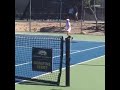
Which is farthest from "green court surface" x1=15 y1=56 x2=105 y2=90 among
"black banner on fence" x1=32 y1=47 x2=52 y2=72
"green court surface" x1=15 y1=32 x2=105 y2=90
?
"black banner on fence" x1=32 y1=47 x2=52 y2=72

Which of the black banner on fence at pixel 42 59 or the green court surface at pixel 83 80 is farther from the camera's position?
the black banner on fence at pixel 42 59

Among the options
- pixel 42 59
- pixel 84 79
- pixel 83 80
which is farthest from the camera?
pixel 84 79

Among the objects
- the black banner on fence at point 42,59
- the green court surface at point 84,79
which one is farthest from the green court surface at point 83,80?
the black banner on fence at point 42,59

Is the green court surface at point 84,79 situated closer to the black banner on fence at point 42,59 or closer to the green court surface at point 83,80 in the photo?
the green court surface at point 83,80

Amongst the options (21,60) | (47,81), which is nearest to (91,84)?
(47,81)

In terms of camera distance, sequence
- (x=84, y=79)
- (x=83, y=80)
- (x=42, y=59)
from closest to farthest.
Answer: (x=42, y=59) → (x=83, y=80) → (x=84, y=79)

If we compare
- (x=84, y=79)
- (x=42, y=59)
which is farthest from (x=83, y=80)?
(x=42, y=59)

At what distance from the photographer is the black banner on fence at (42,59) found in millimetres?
7918

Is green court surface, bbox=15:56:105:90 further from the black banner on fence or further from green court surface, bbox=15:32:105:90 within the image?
the black banner on fence

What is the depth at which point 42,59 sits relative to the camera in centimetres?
800

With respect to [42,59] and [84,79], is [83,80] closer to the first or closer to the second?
[84,79]

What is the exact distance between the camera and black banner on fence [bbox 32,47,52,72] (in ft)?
26.0
